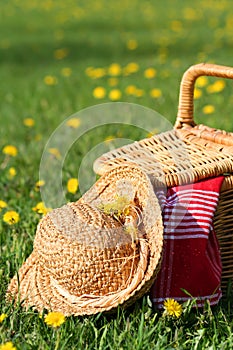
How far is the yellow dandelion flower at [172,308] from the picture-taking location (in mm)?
1795

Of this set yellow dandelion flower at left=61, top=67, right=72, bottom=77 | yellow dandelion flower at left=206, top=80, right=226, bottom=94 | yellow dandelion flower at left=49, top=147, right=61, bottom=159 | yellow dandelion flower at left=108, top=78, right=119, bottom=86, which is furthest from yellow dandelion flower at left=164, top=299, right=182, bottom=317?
yellow dandelion flower at left=61, top=67, right=72, bottom=77

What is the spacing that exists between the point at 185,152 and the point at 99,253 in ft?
1.64

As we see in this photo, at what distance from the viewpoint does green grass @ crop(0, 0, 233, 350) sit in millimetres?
1783

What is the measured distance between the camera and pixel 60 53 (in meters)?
7.02

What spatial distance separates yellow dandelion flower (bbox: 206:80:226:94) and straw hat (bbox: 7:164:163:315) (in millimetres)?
2381

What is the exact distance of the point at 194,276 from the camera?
191 cm

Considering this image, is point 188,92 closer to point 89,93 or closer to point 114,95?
point 114,95

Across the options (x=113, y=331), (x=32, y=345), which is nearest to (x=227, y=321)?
(x=113, y=331)

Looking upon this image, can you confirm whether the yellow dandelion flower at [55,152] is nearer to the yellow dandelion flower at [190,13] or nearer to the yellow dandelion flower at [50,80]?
the yellow dandelion flower at [50,80]

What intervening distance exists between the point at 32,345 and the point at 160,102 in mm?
2805

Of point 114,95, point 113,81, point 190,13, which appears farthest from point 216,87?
point 190,13

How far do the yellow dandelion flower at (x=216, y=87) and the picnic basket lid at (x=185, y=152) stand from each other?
6.25 feet

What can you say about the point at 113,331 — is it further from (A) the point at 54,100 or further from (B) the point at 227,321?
(A) the point at 54,100

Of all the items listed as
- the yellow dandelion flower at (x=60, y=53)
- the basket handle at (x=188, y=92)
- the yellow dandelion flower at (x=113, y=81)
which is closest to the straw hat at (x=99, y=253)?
the basket handle at (x=188, y=92)
